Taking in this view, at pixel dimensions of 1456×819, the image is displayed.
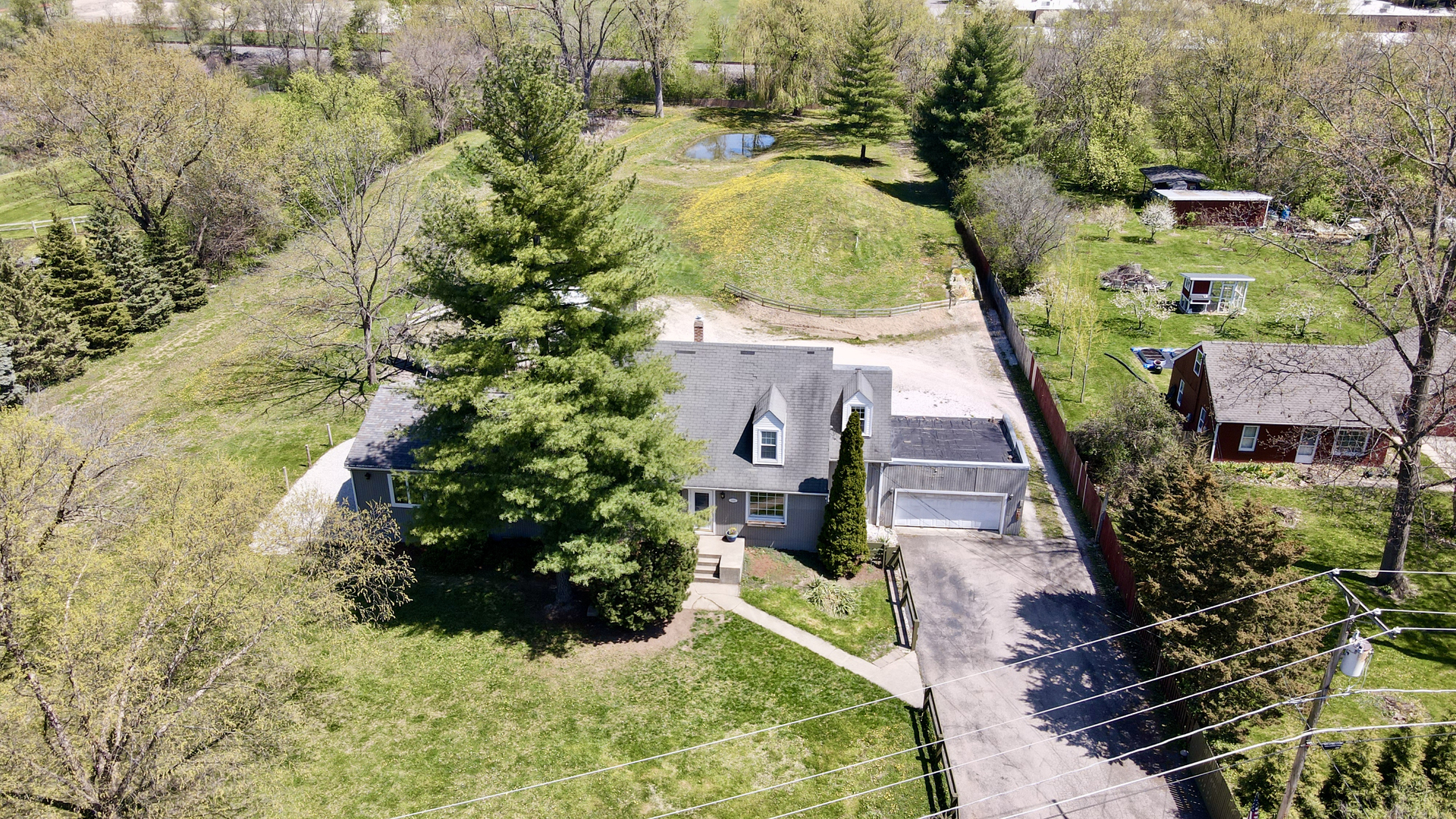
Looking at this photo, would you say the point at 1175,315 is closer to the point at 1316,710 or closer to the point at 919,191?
the point at 919,191

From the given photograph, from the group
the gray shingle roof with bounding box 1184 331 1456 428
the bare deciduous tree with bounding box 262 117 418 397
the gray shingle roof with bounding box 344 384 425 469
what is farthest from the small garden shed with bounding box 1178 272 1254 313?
the gray shingle roof with bounding box 344 384 425 469

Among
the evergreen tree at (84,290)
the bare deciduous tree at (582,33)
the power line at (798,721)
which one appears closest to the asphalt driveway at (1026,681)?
the power line at (798,721)

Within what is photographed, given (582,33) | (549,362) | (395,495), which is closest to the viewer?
(549,362)

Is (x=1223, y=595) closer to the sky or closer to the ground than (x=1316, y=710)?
closer to the ground

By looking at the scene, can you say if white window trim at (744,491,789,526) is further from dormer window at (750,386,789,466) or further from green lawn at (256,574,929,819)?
green lawn at (256,574,929,819)

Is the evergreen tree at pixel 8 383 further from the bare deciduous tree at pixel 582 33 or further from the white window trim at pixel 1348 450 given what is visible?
the white window trim at pixel 1348 450

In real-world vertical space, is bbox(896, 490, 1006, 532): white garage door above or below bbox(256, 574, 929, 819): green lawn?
above

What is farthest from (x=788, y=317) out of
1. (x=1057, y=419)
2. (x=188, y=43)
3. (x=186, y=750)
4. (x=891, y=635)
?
(x=188, y=43)

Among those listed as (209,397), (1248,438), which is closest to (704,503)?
(1248,438)
